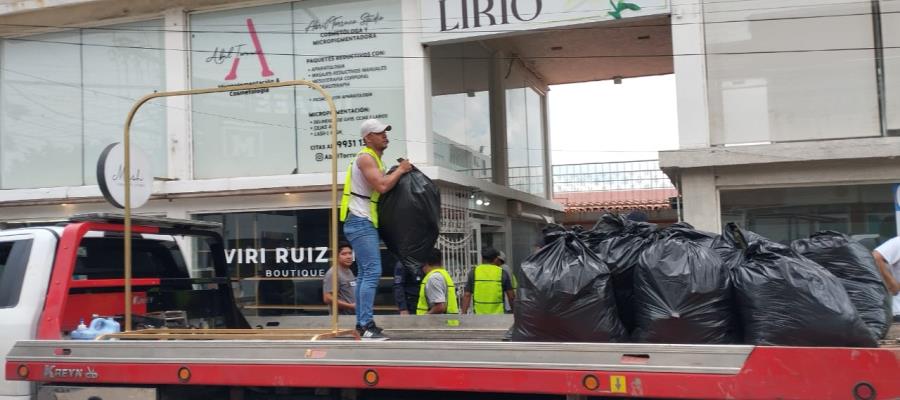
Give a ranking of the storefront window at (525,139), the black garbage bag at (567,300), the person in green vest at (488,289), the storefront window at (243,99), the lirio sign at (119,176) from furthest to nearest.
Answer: the storefront window at (525,139), the storefront window at (243,99), the person in green vest at (488,289), the lirio sign at (119,176), the black garbage bag at (567,300)

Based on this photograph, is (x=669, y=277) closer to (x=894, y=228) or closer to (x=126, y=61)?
(x=894, y=228)

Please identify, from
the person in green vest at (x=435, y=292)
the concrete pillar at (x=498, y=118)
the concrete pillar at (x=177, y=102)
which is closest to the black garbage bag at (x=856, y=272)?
the person in green vest at (x=435, y=292)

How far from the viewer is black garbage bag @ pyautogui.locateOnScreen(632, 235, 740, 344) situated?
3.12m

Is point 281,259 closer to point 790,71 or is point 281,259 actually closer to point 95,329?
point 95,329

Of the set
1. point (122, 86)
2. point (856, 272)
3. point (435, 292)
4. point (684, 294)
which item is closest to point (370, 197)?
point (684, 294)

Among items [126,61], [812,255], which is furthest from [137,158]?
[126,61]

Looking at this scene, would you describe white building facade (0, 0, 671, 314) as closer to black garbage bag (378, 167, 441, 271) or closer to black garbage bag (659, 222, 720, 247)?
black garbage bag (378, 167, 441, 271)

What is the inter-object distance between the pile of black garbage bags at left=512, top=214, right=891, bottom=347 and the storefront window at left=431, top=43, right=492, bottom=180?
7.81m

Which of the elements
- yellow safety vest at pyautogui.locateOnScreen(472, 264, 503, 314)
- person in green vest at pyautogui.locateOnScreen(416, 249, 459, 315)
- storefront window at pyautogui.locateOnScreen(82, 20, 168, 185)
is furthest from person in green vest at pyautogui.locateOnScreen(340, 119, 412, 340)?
storefront window at pyautogui.locateOnScreen(82, 20, 168, 185)

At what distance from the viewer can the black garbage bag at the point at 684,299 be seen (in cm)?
312

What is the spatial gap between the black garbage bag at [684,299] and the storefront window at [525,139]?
11429 mm

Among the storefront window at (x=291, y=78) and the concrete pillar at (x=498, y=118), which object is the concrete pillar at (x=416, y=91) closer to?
the storefront window at (x=291, y=78)

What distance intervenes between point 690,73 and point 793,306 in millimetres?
6950

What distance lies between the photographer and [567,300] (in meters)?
3.23
